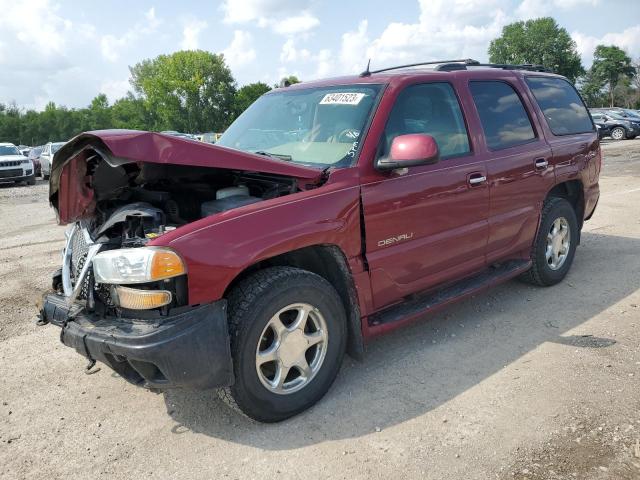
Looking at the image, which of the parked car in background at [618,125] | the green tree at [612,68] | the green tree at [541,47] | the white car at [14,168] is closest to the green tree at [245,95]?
the green tree at [541,47]

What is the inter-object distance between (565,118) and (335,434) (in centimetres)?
389

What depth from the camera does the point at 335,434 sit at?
2982mm

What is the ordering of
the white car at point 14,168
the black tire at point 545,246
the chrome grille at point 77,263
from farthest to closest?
the white car at point 14,168 < the black tire at point 545,246 < the chrome grille at point 77,263

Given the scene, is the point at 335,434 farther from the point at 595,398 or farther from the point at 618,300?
the point at 618,300

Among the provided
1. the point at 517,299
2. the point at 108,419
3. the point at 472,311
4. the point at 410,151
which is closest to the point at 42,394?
the point at 108,419

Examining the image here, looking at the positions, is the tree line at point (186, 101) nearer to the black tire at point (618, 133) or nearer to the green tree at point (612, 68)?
the green tree at point (612, 68)

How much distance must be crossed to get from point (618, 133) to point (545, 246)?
27406 mm

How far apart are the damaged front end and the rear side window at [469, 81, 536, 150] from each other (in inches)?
68.6

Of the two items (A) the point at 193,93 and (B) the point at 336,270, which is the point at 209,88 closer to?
(A) the point at 193,93

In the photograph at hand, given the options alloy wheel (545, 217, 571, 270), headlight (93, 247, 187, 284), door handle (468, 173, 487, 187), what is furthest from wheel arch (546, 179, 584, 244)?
headlight (93, 247, 187, 284)

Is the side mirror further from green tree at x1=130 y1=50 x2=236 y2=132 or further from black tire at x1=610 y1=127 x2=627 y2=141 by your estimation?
green tree at x1=130 y1=50 x2=236 y2=132

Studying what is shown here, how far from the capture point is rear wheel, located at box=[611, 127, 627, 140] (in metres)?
28.1

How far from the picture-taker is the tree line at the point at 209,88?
230ft

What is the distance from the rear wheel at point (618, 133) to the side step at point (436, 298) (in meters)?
27.7
